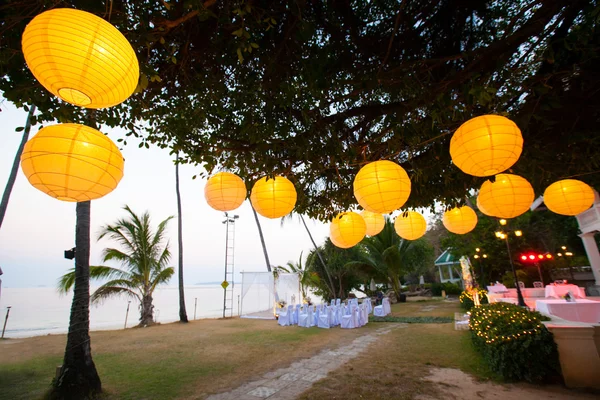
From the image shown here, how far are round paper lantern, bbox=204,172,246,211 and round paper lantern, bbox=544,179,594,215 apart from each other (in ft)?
13.4

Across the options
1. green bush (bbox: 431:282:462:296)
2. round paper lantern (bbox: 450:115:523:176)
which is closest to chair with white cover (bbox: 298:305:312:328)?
round paper lantern (bbox: 450:115:523:176)

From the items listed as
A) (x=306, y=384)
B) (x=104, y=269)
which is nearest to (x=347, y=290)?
(x=104, y=269)

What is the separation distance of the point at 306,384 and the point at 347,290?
1565cm

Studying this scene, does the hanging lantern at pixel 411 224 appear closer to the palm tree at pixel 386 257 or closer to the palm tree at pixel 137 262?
the palm tree at pixel 137 262

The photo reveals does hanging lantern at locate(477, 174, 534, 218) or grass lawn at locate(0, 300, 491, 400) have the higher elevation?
hanging lantern at locate(477, 174, 534, 218)

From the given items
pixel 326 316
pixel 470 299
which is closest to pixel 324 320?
pixel 326 316

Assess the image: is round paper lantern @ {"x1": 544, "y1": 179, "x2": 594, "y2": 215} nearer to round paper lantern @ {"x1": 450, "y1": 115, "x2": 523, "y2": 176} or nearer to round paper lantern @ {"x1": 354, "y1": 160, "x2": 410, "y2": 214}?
round paper lantern @ {"x1": 450, "y1": 115, "x2": 523, "y2": 176}

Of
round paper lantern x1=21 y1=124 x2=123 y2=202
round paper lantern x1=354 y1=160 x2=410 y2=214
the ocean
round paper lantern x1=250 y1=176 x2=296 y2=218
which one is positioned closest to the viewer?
round paper lantern x1=21 y1=124 x2=123 y2=202

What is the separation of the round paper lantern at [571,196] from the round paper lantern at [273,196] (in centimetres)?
351

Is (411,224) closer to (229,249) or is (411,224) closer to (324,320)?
(324,320)

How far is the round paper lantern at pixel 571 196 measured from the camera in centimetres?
360

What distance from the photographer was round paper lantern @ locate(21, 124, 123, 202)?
5.67ft

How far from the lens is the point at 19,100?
2.61 m

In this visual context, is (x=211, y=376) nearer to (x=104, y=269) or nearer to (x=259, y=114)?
(x=259, y=114)
